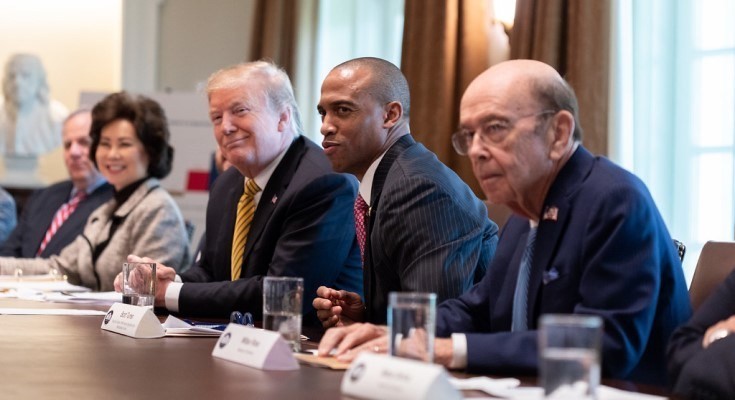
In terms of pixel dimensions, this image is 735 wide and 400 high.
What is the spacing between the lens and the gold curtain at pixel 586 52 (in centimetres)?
538

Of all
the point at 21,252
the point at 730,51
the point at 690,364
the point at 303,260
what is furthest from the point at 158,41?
the point at 690,364

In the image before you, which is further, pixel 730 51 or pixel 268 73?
pixel 730 51

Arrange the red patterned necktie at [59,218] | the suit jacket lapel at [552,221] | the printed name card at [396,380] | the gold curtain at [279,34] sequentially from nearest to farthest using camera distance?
the printed name card at [396,380], the suit jacket lapel at [552,221], the red patterned necktie at [59,218], the gold curtain at [279,34]

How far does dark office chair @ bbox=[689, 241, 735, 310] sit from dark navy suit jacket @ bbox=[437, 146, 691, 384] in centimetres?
25

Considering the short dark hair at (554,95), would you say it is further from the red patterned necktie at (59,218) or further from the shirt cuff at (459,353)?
the red patterned necktie at (59,218)

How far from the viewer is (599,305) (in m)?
2.18

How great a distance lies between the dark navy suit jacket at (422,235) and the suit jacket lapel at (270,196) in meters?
0.60

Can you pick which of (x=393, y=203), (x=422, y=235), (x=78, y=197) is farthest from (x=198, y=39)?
(x=422, y=235)

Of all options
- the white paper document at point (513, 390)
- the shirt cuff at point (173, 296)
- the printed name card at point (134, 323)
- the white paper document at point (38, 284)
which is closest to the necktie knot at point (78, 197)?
the white paper document at point (38, 284)

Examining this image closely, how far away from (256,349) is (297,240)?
146cm

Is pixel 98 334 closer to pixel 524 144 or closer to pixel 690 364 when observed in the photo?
pixel 524 144

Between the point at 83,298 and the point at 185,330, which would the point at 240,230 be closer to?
the point at 83,298

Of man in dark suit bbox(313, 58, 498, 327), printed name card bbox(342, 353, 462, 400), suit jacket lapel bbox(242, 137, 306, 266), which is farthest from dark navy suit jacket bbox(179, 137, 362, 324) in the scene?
printed name card bbox(342, 353, 462, 400)

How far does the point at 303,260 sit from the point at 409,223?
0.62m
